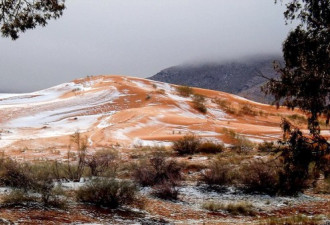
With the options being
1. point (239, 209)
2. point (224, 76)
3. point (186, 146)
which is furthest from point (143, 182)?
point (224, 76)

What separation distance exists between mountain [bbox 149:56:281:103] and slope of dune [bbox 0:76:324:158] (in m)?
104

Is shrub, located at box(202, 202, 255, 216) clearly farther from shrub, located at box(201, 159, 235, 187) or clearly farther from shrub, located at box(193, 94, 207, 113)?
shrub, located at box(193, 94, 207, 113)

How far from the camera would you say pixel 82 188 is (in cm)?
919

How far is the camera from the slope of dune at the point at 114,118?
76.3 feet

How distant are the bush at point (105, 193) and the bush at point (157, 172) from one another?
7.89 ft

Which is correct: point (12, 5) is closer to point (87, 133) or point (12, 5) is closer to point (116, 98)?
point (87, 133)

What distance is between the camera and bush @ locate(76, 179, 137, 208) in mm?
8727

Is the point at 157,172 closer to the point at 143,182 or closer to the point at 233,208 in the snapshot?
the point at 143,182

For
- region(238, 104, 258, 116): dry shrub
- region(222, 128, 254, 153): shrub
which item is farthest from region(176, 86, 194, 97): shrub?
region(222, 128, 254, 153): shrub

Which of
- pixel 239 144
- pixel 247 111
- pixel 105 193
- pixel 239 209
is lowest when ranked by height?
pixel 239 209

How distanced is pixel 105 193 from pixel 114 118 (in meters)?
22.2

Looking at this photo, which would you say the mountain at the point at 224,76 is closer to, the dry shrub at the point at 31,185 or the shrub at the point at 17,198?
the dry shrub at the point at 31,185

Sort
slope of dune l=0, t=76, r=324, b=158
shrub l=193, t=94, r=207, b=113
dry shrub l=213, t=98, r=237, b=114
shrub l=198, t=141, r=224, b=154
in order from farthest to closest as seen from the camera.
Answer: dry shrub l=213, t=98, r=237, b=114, shrub l=193, t=94, r=207, b=113, slope of dune l=0, t=76, r=324, b=158, shrub l=198, t=141, r=224, b=154

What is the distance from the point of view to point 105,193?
8.72 m
